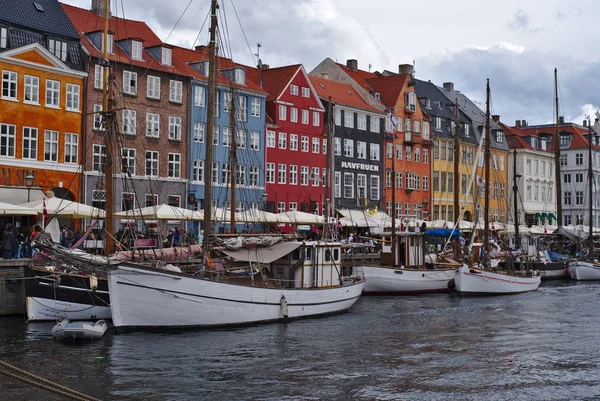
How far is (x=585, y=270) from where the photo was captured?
2388 inches

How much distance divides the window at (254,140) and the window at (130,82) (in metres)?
11.9

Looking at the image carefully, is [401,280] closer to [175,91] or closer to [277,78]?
[175,91]

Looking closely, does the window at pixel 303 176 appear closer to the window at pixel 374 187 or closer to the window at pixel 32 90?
the window at pixel 374 187

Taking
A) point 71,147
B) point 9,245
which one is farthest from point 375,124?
point 9,245

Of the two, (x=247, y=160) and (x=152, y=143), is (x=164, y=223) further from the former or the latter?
(x=247, y=160)

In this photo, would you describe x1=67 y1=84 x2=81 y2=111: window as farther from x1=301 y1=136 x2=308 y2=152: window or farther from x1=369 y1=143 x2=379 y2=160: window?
x1=369 y1=143 x2=379 y2=160: window

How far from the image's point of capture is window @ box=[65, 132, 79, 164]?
49.0 meters

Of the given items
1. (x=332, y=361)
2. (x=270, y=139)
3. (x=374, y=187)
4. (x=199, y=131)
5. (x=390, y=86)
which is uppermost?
(x=390, y=86)

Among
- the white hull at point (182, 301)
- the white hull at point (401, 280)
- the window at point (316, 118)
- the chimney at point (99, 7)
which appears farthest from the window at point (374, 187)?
the white hull at point (182, 301)

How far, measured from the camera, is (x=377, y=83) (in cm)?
8312

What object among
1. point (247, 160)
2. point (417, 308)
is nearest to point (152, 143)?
point (247, 160)

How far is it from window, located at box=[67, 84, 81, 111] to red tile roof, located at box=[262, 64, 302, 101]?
19.3 metres

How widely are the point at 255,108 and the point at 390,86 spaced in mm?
23146

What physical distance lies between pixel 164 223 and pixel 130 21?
21320 mm
